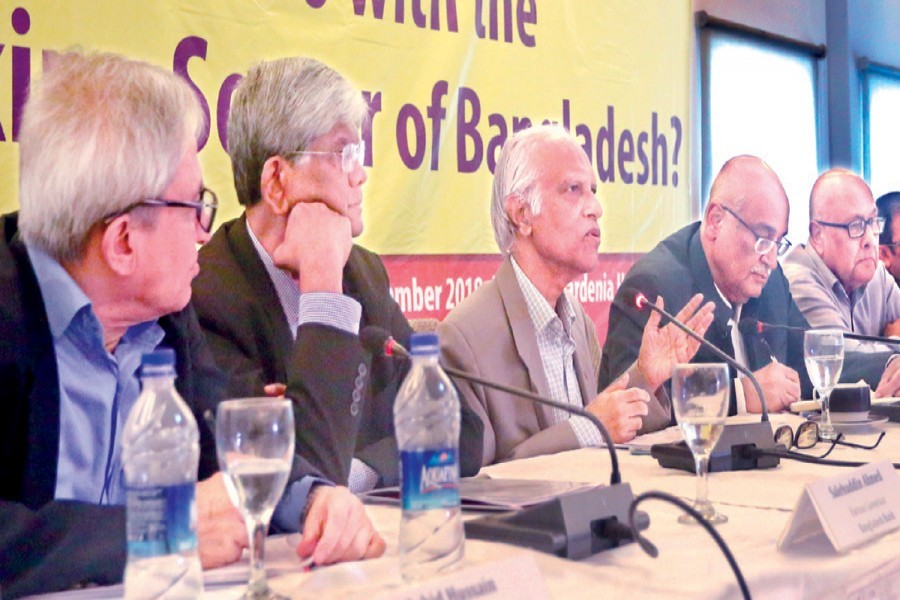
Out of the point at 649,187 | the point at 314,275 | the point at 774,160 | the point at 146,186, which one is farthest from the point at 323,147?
the point at 774,160

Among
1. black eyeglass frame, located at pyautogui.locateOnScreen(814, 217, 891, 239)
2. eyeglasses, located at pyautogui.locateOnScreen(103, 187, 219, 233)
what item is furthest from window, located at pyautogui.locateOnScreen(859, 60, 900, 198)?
eyeglasses, located at pyautogui.locateOnScreen(103, 187, 219, 233)

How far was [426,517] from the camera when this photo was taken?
1132 mm

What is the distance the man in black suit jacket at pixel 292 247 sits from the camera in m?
1.85

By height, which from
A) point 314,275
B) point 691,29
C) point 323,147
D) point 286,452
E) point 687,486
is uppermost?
point 691,29

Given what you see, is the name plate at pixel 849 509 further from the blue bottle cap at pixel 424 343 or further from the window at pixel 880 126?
the window at pixel 880 126

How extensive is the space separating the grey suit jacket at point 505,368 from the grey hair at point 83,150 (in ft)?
3.29

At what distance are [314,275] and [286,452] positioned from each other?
737 millimetres

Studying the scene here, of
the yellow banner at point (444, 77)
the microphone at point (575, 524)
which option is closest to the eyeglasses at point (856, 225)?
the yellow banner at point (444, 77)

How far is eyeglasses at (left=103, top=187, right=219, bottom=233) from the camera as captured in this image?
1457mm

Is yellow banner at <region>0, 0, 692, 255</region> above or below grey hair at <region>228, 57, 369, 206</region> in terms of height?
above

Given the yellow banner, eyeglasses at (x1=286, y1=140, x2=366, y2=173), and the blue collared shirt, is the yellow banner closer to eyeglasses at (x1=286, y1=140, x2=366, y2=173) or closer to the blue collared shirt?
eyeglasses at (x1=286, y1=140, x2=366, y2=173)

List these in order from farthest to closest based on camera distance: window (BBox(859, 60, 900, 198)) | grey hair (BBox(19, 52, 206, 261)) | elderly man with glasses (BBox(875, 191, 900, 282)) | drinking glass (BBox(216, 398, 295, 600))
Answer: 1. window (BBox(859, 60, 900, 198))
2. elderly man with glasses (BBox(875, 191, 900, 282))
3. grey hair (BBox(19, 52, 206, 261))
4. drinking glass (BBox(216, 398, 295, 600))

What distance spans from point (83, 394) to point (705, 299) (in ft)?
7.97

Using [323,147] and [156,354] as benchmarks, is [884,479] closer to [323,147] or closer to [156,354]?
[156,354]
